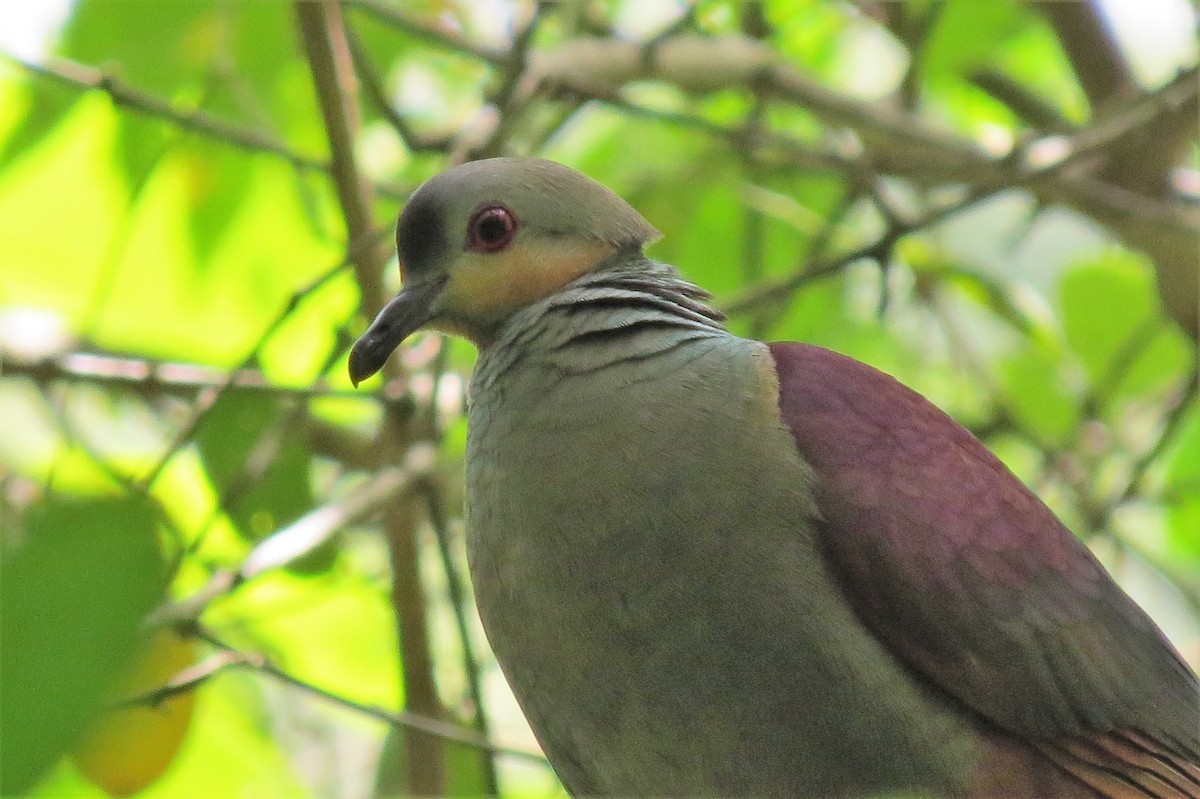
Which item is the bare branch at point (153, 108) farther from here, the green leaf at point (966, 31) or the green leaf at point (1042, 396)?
the green leaf at point (1042, 396)

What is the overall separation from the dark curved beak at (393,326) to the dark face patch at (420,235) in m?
0.04

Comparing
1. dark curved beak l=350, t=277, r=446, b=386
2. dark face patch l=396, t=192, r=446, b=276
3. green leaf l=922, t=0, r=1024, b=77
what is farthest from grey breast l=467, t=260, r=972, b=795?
green leaf l=922, t=0, r=1024, b=77

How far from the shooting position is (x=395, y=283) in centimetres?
396

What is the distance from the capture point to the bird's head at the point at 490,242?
Answer: 8.43 feet

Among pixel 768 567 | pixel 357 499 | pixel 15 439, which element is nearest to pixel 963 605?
pixel 768 567

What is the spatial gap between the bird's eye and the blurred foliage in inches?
7.7

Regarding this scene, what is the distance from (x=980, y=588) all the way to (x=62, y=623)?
1.72 meters

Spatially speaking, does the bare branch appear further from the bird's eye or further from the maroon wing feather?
the maroon wing feather

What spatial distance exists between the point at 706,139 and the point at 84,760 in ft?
8.98

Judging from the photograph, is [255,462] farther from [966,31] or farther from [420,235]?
[966,31]

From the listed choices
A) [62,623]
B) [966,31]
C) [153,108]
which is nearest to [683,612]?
[62,623]

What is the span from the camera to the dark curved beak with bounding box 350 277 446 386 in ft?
8.12

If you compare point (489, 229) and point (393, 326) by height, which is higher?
point (489, 229)

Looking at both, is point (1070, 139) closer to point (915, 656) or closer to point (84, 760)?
point (915, 656)
